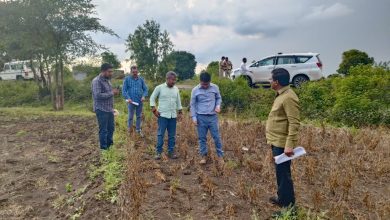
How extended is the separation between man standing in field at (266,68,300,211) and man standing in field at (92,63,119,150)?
11.3ft

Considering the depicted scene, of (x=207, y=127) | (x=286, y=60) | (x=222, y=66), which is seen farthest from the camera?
(x=222, y=66)

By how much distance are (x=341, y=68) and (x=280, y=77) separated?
1692 centimetres

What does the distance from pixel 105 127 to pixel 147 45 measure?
19955 mm

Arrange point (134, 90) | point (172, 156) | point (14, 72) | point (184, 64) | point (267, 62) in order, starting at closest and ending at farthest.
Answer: point (172, 156), point (134, 90), point (267, 62), point (14, 72), point (184, 64)

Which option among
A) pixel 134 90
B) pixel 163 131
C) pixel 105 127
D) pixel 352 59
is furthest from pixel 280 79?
pixel 352 59

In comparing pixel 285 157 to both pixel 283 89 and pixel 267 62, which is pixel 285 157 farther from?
pixel 267 62

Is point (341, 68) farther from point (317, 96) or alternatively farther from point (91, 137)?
point (91, 137)

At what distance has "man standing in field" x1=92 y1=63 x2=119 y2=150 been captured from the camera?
21.7ft

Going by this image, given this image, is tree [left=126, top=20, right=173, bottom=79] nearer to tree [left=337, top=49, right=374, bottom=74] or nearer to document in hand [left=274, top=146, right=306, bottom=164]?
tree [left=337, top=49, right=374, bottom=74]

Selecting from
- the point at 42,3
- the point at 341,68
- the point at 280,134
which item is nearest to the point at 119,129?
the point at 280,134

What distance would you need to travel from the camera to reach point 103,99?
6738 millimetres

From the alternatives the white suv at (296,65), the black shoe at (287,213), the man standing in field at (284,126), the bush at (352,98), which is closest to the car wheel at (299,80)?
the white suv at (296,65)

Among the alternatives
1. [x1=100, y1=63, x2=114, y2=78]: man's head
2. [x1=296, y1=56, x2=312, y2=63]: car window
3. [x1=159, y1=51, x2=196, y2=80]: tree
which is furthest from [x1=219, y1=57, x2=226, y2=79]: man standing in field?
[x1=159, y1=51, x2=196, y2=80]: tree

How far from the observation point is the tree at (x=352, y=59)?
18969mm
